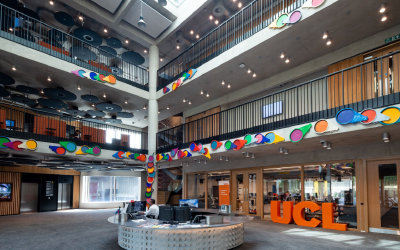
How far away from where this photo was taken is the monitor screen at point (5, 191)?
16.1 meters

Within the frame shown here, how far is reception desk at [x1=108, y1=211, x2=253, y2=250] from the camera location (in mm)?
6055

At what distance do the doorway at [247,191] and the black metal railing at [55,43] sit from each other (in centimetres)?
701

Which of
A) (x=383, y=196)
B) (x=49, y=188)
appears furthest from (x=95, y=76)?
(x=383, y=196)

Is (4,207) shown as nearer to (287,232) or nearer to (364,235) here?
(287,232)

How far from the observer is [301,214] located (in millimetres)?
10148

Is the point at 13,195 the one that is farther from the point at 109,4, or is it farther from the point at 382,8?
the point at 382,8

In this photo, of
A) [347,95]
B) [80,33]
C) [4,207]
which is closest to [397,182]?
[347,95]

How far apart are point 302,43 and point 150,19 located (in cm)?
791

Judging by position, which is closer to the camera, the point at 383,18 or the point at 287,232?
the point at 383,18

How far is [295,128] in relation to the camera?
823 centimetres

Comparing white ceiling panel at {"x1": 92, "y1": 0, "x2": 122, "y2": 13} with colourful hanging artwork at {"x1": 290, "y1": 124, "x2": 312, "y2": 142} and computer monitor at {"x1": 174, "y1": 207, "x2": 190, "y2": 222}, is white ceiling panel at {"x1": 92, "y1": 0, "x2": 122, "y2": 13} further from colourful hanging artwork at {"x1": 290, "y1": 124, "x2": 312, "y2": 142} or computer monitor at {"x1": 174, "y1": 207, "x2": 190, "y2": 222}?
computer monitor at {"x1": 174, "y1": 207, "x2": 190, "y2": 222}

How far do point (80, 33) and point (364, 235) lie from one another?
14832 millimetres

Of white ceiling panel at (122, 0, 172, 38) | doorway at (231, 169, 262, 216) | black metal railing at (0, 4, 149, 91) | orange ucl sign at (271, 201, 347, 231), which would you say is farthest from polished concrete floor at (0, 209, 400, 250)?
white ceiling panel at (122, 0, 172, 38)

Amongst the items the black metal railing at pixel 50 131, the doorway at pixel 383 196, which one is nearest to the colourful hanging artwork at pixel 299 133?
the doorway at pixel 383 196
